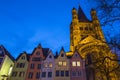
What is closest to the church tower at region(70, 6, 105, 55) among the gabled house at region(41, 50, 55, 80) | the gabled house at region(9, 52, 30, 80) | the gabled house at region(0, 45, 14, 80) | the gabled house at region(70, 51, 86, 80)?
the gabled house at region(70, 51, 86, 80)

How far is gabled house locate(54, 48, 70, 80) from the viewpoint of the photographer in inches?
1451

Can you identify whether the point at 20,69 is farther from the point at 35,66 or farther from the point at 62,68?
the point at 62,68

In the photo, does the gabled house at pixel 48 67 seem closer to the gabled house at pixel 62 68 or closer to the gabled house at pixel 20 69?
the gabled house at pixel 62 68

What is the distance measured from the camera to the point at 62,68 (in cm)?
3828

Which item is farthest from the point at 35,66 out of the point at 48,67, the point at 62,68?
the point at 62,68

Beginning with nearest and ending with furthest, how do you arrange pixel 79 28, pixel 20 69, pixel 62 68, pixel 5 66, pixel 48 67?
pixel 62 68, pixel 48 67, pixel 20 69, pixel 5 66, pixel 79 28

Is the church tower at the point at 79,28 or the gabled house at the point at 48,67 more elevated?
the church tower at the point at 79,28

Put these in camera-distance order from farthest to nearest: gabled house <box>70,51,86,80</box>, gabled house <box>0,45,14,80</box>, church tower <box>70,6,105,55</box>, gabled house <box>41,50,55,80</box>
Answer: church tower <box>70,6,105,55</box> → gabled house <box>0,45,14,80</box> → gabled house <box>41,50,55,80</box> → gabled house <box>70,51,86,80</box>

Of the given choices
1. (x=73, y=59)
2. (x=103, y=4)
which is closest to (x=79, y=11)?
(x=73, y=59)

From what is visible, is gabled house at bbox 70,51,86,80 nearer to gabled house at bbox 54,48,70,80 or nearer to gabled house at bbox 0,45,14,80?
gabled house at bbox 54,48,70,80

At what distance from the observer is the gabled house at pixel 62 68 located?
36.8m

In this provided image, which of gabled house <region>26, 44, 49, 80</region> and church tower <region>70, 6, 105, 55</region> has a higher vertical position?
church tower <region>70, 6, 105, 55</region>

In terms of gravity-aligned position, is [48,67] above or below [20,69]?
above

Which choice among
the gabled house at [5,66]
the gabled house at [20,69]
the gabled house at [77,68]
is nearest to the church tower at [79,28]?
the gabled house at [77,68]
